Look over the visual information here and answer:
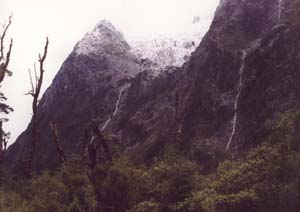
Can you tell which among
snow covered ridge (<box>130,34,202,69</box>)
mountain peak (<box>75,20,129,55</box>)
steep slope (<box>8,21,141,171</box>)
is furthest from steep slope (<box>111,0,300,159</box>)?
mountain peak (<box>75,20,129,55</box>)

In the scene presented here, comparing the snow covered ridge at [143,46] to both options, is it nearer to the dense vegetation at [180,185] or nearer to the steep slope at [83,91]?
the steep slope at [83,91]

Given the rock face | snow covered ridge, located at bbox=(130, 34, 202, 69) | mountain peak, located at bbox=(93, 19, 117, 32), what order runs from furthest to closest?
mountain peak, located at bbox=(93, 19, 117, 32) < snow covered ridge, located at bbox=(130, 34, 202, 69) < the rock face

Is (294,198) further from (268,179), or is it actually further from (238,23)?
(238,23)

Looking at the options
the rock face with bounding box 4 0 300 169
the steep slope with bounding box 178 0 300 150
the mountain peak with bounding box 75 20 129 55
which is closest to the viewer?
the steep slope with bounding box 178 0 300 150

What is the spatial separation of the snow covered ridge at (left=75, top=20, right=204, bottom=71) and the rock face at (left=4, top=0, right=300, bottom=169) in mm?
243

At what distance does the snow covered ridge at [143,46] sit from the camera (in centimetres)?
6588

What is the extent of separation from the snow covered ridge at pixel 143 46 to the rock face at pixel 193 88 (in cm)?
24

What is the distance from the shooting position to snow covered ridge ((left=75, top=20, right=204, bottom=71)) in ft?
216

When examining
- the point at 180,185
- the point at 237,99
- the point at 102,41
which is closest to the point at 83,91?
the point at 102,41

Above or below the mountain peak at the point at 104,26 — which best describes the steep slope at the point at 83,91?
below

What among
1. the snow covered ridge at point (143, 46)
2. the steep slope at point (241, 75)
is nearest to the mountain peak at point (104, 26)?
the snow covered ridge at point (143, 46)

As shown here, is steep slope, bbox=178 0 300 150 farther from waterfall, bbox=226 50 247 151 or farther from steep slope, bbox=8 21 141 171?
steep slope, bbox=8 21 141 171

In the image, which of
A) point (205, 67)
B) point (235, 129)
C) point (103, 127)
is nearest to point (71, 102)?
point (103, 127)

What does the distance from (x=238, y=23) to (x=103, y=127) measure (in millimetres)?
18716
